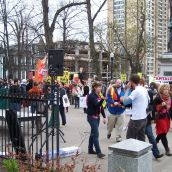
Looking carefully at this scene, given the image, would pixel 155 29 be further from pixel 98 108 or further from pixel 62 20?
pixel 98 108

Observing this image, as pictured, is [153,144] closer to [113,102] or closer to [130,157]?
[113,102]

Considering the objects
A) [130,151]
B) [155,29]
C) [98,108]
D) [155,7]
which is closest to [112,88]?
[98,108]

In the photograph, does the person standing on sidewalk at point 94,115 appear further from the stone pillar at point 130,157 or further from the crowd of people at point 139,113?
the stone pillar at point 130,157

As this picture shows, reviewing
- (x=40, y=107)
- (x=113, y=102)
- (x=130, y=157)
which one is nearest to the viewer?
(x=130, y=157)

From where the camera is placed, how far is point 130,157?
5988 millimetres

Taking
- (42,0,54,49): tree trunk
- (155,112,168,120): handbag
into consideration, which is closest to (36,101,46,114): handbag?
(155,112,168,120): handbag

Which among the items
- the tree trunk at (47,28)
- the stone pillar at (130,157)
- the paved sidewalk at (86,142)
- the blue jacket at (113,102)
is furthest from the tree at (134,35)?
the stone pillar at (130,157)

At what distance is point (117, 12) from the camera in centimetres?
5381

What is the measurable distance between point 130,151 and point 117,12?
4896 centimetres

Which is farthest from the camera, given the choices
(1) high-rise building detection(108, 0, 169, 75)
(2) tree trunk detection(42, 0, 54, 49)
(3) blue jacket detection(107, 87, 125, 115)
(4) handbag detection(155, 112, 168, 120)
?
(1) high-rise building detection(108, 0, 169, 75)

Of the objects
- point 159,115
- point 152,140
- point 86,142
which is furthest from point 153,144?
point 86,142

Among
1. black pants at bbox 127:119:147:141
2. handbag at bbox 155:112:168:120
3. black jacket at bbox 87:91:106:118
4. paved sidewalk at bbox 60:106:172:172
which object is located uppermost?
black jacket at bbox 87:91:106:118

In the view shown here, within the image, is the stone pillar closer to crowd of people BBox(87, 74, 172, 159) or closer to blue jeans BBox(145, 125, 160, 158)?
crowd of people BBox(87, 74, 172, 159)

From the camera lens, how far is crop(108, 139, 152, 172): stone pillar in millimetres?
5961
